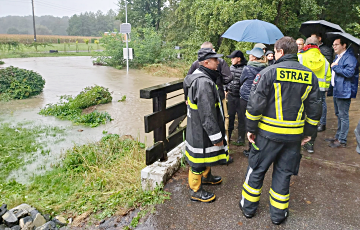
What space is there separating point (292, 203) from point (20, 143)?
5590 mm

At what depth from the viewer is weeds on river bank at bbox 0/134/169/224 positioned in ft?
11.0

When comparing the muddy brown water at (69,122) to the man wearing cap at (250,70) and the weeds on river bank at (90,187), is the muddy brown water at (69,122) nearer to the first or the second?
the weeds on river bank at (90,187)

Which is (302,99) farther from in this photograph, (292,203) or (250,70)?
(250,70)

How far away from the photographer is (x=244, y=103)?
14.7 feet

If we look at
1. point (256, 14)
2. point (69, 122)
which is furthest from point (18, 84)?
point (256, 14)

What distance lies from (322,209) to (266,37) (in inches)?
133

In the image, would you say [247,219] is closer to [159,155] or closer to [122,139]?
[159,155]

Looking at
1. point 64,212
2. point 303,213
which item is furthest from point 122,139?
point 303,213

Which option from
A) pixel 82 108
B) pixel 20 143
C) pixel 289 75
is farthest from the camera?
pixel 82 108

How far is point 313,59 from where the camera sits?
170 inches

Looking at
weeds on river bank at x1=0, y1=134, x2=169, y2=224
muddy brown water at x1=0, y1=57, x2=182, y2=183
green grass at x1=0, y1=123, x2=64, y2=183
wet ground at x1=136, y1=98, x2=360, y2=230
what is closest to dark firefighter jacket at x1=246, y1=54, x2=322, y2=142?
wet ground at x1=136, y1=98, x2=360, y2=230

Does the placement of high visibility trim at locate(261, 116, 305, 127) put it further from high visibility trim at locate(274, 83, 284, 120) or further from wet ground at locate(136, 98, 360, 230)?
wet ground at locate(136, 98, 360, 230)

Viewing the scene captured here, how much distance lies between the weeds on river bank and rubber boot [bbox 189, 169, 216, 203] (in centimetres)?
33

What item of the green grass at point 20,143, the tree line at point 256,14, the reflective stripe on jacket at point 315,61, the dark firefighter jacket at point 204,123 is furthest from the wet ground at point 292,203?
the tree line at point 256,14
